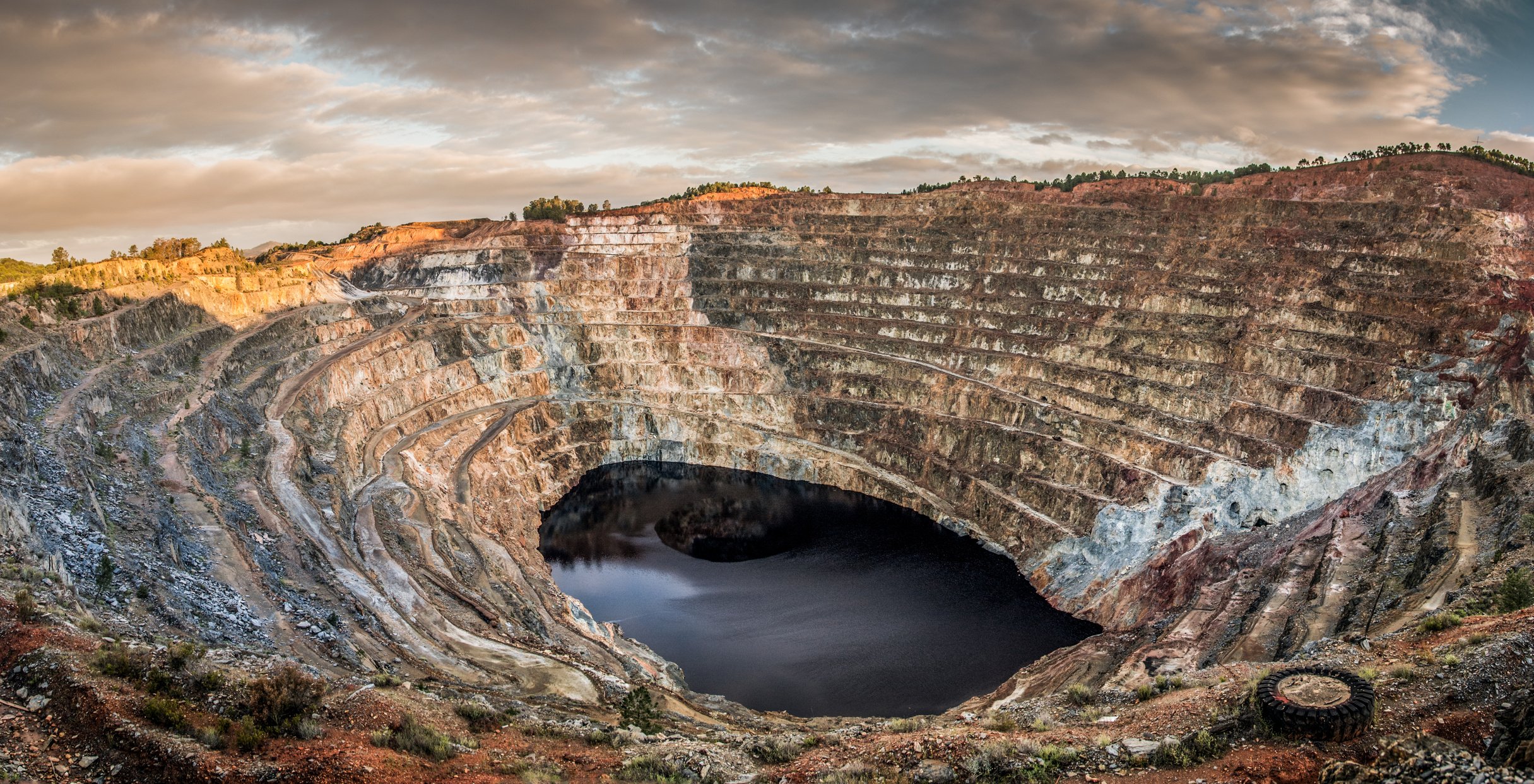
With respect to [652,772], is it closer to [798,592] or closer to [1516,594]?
[1516,594]

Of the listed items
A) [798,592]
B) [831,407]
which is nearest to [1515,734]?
[798,592]

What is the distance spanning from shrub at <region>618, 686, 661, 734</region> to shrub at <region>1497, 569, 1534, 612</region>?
92.8ft

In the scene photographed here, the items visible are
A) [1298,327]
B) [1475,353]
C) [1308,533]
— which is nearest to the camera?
[1308,533]

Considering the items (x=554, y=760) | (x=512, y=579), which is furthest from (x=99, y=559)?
(x=512, y=579)

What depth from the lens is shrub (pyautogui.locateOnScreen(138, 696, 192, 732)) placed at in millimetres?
22520

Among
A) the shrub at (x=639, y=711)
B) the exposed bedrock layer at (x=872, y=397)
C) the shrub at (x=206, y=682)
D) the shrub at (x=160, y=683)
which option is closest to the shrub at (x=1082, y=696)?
the exposed bedrock layer at (x=872, y=397)

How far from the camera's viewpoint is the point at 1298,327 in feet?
249

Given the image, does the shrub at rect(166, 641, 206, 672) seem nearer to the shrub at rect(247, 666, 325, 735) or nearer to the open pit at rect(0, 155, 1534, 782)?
the shrub at rect(247, 666, 325, 735)

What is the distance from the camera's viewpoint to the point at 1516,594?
99.8 feet

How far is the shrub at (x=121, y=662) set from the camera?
2386 cm

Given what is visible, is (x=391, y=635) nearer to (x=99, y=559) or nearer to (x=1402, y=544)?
(x=99, y=559)

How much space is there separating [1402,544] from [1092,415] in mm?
34320

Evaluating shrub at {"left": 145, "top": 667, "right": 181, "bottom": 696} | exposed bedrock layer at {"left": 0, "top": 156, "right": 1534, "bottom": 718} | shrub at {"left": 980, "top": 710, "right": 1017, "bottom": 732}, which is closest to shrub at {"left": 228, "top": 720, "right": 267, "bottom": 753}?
shrub at {"left": 145, "top": 667, "right": 181, "bottom": 696}

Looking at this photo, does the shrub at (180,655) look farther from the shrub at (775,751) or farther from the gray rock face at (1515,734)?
the gray rock face at (1515,734)
